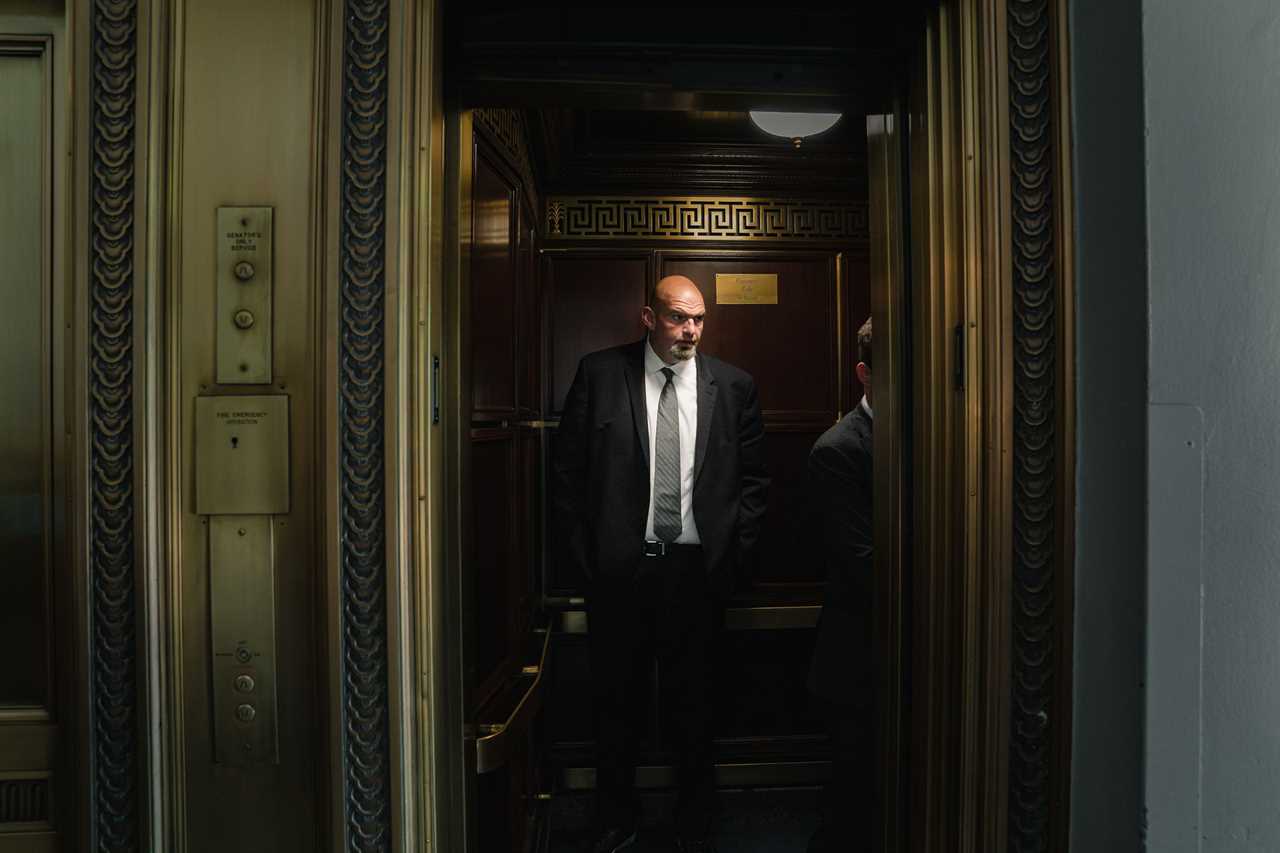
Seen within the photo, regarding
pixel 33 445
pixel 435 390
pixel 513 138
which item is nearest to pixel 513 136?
pixel 513 138

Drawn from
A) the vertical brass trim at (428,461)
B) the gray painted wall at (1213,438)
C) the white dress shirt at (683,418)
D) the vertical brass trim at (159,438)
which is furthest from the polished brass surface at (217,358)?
Answer: the white dress shirt at (683,418)

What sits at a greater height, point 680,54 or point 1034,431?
point 680,54

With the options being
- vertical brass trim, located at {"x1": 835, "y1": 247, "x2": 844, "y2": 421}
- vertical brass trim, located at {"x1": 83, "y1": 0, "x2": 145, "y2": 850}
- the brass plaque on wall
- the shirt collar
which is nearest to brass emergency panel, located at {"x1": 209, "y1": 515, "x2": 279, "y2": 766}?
vertical brass trim, located at {"x1": 83, "y1": 0, "x2": 145, "y2": 850}

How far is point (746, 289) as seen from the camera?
2.71m

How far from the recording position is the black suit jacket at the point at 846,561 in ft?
5.28

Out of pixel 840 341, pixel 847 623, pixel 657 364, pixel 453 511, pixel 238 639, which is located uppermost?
pixel 840 341

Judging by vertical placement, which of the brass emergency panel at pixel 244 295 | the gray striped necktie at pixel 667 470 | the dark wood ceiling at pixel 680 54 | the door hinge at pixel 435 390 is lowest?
the gray striped necktie at pixel 667 470

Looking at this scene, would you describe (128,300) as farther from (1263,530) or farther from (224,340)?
(1263,530)

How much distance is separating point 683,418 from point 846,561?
0.82 meters

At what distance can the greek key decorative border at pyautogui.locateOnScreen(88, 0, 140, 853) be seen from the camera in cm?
104

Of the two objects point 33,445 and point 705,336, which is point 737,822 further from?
point 33,445

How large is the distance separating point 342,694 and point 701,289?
199 cm

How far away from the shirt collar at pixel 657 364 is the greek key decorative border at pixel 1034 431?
135 centimetres

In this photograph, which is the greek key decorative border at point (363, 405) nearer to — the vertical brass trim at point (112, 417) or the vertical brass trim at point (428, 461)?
the vertical brass trim at point (428, 461)
